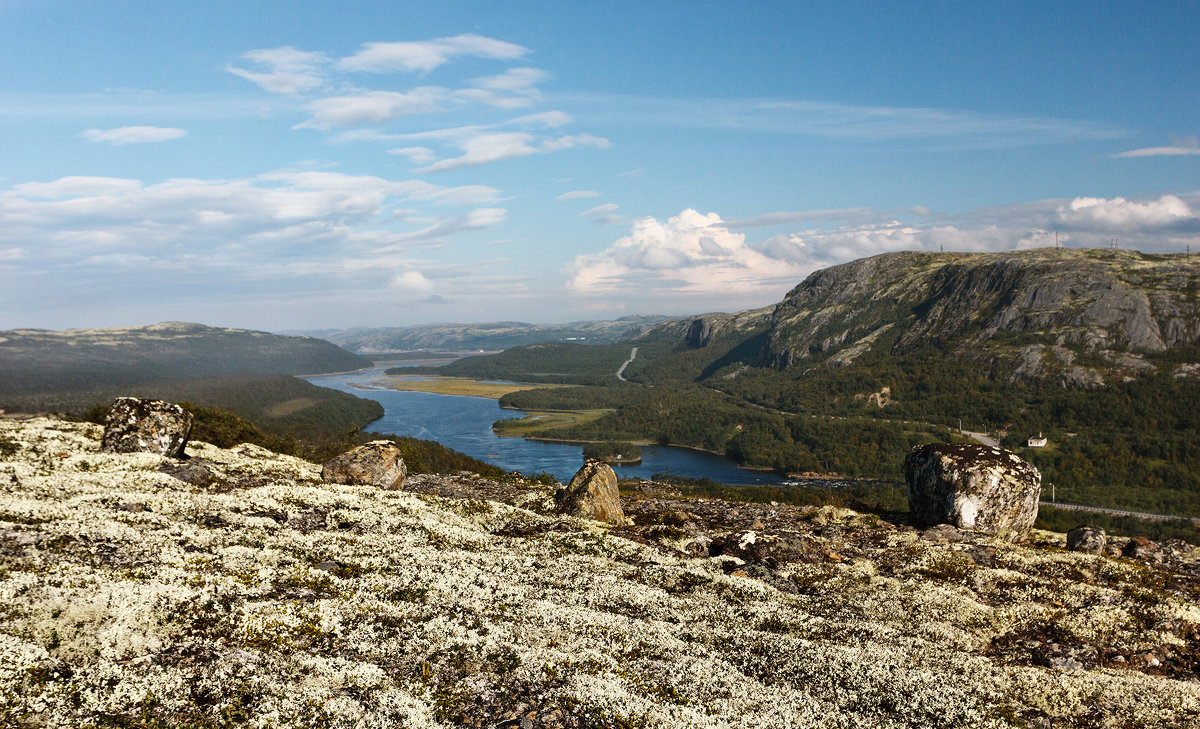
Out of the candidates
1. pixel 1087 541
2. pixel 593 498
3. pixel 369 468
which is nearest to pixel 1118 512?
pixel 1087 541

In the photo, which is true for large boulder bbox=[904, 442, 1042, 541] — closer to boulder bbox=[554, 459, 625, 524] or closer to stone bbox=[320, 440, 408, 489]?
boulder bbox=[554, 459, 625, 524]

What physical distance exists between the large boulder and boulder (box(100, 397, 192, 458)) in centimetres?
4030

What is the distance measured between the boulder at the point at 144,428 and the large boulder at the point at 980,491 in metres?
40.3

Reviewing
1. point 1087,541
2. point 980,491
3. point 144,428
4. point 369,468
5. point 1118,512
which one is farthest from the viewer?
point 1118,512

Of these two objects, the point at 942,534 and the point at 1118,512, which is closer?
the point at 942,534

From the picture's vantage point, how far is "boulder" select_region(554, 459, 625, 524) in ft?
100

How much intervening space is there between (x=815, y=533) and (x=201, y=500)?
26888mm

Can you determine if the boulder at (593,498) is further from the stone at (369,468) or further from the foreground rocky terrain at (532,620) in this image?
the stone at (369,468)

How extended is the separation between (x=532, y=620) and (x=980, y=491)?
23.4 meters

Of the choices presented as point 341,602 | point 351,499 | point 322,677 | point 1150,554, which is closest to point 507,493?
point 351,499

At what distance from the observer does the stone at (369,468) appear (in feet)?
111

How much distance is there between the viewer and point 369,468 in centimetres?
3422

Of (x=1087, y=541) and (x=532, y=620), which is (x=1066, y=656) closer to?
(x=532, y=620)

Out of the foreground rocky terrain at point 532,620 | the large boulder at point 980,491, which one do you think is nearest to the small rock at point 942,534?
the foreground rocky terrain at point 532,620
